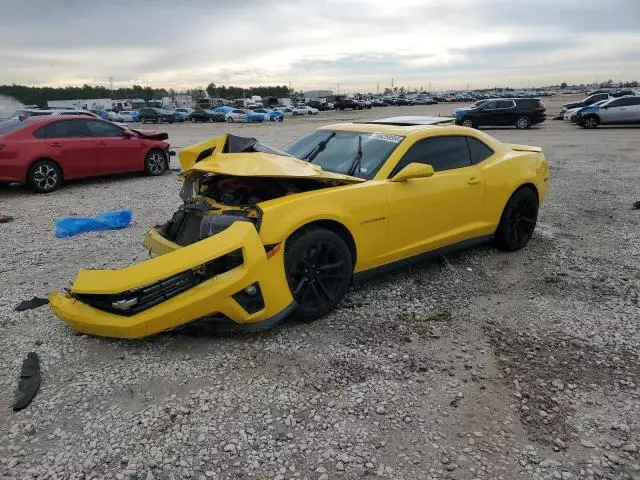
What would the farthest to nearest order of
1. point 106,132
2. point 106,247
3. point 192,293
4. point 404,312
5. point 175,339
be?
point 106,132
point 106,247
point 404,312
point 175,339
point 192,293

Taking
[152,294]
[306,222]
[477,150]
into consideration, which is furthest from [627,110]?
[152,294]

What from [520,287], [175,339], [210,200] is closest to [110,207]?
[210,200]

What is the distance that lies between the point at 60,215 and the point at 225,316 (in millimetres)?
5708

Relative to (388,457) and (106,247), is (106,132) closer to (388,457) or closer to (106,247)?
(106,247)

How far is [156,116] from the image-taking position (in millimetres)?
43531

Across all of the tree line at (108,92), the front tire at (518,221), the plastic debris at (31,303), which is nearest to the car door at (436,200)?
the front tire at (518,221)

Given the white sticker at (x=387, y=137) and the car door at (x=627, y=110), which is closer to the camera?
the white sticker at (x=387, y=137)

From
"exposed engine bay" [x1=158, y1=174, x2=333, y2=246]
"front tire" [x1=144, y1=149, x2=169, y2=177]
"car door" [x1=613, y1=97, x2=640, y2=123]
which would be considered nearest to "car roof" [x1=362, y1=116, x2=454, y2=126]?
"exposed engine bay" [x1=158, y1=174, x2=333, y2=246]

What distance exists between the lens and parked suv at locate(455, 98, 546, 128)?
2370 centimetres

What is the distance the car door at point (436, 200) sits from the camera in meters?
4.49

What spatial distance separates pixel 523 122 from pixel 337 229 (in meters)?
22.6

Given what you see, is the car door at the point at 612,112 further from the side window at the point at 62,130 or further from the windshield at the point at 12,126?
the windshield at the point at 12,126

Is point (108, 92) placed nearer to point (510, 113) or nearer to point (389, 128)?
point (510, 113)

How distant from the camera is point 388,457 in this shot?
103 inches
